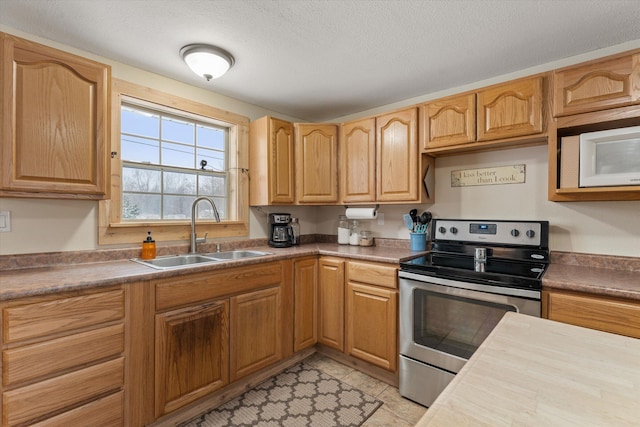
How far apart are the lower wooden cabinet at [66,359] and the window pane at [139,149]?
109 centimetres

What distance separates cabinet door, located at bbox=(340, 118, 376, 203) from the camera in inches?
107

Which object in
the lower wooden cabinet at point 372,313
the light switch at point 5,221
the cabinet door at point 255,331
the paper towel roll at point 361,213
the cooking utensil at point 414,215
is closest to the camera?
the light switch at point 5,221

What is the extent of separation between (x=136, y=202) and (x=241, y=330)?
120 cm

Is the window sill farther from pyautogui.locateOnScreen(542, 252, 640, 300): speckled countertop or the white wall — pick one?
pyautogui.locateOnScreen(542, 252, 640, 300): speckled countertop

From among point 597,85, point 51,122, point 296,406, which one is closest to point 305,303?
point 296,406

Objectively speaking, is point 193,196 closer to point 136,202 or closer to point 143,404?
point 136,202

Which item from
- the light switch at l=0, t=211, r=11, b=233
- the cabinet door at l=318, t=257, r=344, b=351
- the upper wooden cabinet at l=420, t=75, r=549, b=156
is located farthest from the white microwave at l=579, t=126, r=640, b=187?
the light switch at l=0, t=211, r=11, b=233

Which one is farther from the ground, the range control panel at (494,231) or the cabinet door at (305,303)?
the range control panel at (494,231)

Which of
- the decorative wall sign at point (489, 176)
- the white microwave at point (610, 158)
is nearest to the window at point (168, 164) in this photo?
the decorative wall sign at point (489, 176)

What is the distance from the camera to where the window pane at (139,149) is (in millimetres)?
2205

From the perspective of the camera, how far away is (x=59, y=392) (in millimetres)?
1388

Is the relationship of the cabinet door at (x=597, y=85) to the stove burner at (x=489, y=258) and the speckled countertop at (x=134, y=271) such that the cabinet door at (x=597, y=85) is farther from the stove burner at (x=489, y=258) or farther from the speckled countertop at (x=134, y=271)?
the speckled countertop at (x=134, y=271)

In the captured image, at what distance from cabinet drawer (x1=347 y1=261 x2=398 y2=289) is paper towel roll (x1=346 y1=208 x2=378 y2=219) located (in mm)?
592

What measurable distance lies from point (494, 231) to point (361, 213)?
3.59ft
